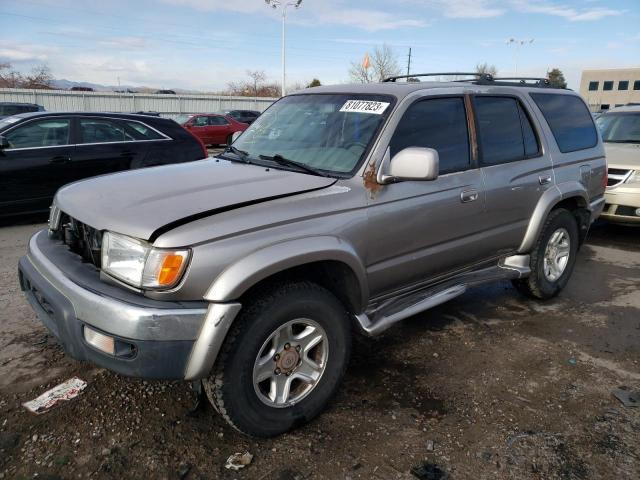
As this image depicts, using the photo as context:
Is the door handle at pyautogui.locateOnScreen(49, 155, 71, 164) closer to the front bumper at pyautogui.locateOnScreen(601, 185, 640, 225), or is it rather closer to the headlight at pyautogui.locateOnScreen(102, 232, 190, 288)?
the headlight at pyautogui.locateOnScreen(102, 232, 190, 288)

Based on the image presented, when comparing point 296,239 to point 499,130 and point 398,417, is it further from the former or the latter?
point 499,130

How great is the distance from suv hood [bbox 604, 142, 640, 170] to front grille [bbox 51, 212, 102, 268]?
6.61 m

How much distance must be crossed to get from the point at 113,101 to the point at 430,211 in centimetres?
3139

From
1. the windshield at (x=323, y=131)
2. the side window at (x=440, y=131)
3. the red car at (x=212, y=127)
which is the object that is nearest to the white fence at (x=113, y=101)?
the red car at (x=212, y=127)

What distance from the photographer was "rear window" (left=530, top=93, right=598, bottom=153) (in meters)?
4.32

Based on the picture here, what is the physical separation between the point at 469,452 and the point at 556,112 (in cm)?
325

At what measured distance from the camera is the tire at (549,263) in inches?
168

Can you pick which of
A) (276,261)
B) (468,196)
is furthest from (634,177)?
(276,261)

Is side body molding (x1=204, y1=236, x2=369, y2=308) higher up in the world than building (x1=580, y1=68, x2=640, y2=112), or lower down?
lower down

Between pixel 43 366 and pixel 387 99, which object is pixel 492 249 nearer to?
pixel 387 99

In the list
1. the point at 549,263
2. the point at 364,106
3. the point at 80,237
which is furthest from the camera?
the point at 549,263

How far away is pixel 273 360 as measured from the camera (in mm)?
2490

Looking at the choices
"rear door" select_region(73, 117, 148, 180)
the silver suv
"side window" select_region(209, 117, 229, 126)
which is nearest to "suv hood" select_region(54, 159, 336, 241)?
the silver suv

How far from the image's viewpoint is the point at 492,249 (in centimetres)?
381
